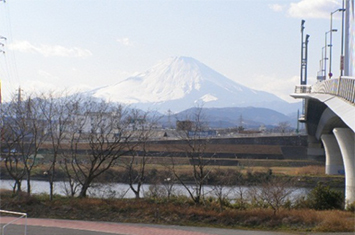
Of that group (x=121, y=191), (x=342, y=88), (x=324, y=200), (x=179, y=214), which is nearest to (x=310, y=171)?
(x=121, y=191)

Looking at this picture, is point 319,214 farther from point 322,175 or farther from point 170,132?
point 170,132

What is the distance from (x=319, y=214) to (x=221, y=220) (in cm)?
240

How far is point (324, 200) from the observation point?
1528cm

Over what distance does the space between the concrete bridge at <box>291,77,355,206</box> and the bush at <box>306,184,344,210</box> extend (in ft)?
2.60

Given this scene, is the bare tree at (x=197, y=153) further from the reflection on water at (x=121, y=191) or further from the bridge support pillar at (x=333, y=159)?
the bridge support pillar at (x=333, y=159)

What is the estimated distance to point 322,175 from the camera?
36750 mm

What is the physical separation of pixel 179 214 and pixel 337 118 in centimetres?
1422

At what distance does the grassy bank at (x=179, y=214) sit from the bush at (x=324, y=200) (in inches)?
68.6

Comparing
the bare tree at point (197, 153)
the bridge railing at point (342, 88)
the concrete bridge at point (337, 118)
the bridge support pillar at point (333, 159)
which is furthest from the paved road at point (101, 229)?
the bridge support pillar at point (333, 159)

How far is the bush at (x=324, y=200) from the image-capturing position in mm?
15148

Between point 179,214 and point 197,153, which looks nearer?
point 179,214

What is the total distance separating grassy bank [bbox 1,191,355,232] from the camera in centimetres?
1170

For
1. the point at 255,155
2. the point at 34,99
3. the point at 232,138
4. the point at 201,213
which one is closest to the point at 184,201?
the point at 201,213

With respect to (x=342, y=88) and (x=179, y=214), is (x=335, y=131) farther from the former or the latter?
(x=179, y=214)
